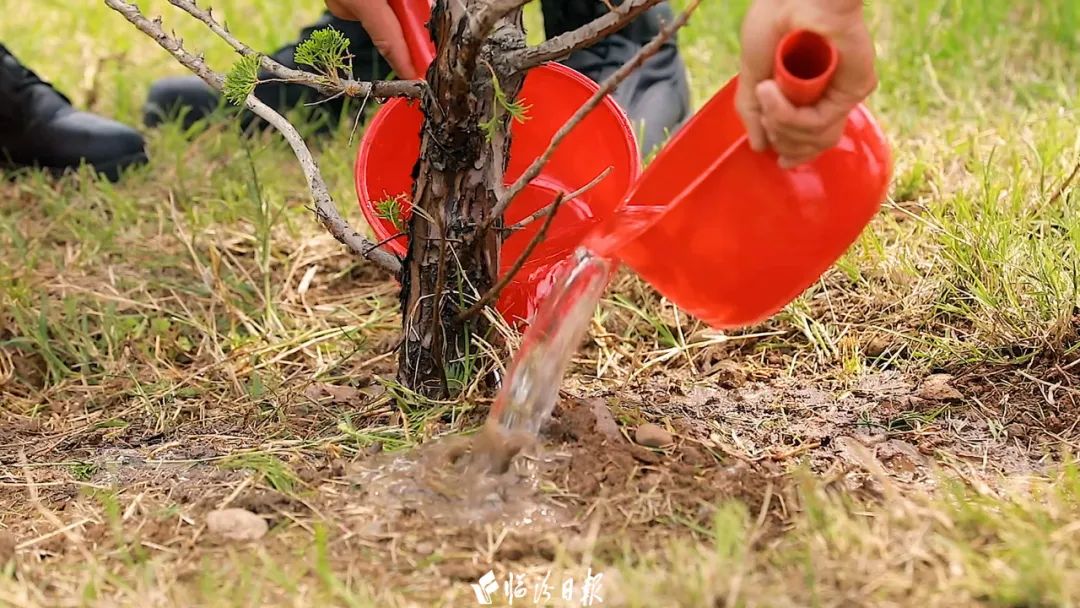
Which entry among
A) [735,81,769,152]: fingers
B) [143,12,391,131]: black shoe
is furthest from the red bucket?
[143,12,391,131]: black shoe

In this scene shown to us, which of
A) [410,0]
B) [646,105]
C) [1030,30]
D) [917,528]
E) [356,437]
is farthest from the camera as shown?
[1030,30]

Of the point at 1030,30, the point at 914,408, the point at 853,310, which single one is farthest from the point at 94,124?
the point at 1030,30

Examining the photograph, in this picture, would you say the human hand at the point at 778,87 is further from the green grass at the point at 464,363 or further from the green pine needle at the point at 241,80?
the green pine needle at the point at 241,80

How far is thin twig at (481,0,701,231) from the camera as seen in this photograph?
43.8 inches

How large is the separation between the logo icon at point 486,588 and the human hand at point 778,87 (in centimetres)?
47

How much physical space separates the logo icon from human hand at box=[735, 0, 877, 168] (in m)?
0.47

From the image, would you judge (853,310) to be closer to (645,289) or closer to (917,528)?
(645,289)

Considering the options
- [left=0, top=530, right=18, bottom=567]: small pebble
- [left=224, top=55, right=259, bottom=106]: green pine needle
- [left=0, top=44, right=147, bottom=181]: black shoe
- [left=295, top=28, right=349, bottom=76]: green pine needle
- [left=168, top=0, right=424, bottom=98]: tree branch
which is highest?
[left=295, top=28, right=349, bottom=76]: green pine needle

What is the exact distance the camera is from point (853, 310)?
172cm

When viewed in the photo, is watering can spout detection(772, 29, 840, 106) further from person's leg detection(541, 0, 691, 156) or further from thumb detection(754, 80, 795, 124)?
person's leg detection(541, 0, 691, 156)

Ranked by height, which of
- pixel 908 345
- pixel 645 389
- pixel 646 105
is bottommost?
pixel 645 389

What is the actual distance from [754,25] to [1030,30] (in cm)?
184

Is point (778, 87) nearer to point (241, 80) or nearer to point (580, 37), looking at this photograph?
point (580, 37)

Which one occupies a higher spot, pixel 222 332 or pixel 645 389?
pixel 645 389
